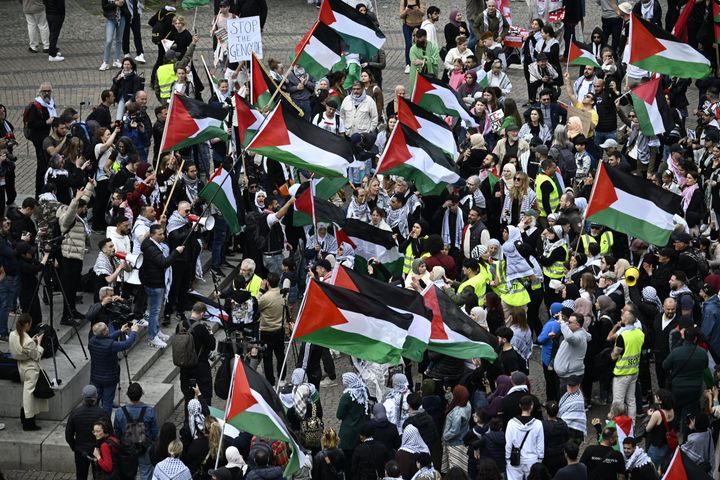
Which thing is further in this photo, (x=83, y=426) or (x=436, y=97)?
(x=436, y=97)

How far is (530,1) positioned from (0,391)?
1601 cm

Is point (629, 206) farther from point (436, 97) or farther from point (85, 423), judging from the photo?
point (85, 423)

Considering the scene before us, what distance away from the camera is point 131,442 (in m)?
16.6

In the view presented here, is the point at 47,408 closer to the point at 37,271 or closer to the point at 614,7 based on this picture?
the point at 37,271

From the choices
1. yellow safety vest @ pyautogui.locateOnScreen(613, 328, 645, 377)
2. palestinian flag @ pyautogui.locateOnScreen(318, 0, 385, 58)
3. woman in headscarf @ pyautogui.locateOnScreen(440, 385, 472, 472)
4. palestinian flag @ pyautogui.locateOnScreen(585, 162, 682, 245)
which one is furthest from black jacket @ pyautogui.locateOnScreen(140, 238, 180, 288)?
yellow safety vest @ pyautogui.locateOnScreen(613, 328, 645, 377)

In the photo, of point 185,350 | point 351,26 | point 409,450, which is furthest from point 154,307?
point 351,26

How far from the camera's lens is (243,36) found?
23672mm

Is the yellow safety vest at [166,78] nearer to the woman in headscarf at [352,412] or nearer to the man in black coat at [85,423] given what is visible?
the man in black coat at [85,423]

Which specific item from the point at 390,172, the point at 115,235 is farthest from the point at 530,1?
the point at 115,235

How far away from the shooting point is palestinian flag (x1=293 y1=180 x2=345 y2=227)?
20391 millimetres

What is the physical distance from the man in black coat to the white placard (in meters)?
8.63

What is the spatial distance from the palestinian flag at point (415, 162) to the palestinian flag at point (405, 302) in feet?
13.5

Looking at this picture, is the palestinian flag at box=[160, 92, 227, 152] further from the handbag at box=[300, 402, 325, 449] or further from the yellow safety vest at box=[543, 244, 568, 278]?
the handbag at box=[300, 402, 325, 449]

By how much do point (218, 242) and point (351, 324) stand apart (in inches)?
261
